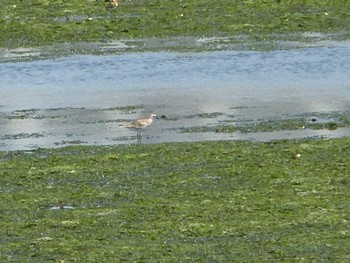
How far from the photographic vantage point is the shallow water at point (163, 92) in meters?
A: 20.0

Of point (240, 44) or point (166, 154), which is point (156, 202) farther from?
point (240, 44)

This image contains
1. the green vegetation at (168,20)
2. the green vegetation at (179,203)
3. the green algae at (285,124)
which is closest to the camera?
the green vegetation at (179,203)

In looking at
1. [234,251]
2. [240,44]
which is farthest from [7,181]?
[240,44]

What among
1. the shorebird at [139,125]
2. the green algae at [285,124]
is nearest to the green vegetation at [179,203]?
the shorebird at [139,125]

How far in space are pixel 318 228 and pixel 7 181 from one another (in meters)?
4.72

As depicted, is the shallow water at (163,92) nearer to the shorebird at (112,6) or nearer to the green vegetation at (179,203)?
the green vegetation at (179,203)

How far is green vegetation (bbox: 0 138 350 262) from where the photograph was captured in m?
13.1

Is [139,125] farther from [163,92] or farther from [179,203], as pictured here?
[163,92]

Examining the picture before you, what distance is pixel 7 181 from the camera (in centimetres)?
1662

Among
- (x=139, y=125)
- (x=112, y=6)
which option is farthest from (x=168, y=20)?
(x=139, y=125)

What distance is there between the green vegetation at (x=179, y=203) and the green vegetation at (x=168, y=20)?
12.8 m

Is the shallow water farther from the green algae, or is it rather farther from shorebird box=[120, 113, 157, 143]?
the green algae

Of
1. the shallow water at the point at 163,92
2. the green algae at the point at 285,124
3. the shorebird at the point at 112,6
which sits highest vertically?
the shorebird at the point at 112,6

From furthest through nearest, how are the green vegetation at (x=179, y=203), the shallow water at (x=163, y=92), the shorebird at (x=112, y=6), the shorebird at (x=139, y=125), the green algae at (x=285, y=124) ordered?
the shorebird at (x=112, y=6) < the shallow water at (x=163, y=92) < the green algae at (x=285, y=124) < the shorebird at (x=139, y=125) < the green vegetation at (x=179, y=203)
